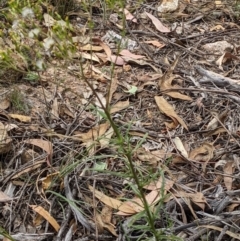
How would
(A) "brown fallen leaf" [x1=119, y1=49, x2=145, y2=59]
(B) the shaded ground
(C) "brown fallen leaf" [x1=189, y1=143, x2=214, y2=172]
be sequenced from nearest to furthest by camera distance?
(B) the shaded ground → (C) "brown fallen leaf" [x1=189, y1=143, x2=214, y2=172] → (A) "brown fallen leaf" [x1=119, y1=49, x2=145, y2=59]

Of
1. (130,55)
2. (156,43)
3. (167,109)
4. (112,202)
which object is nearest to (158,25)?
(156,43)

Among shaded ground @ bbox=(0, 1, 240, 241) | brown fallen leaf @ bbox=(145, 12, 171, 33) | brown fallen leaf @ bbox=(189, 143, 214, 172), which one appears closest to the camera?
shaded ground @ bbox=(0, 1, 240, 241)

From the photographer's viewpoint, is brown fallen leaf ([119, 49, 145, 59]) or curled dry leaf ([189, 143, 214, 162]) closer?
curled dry leaf ([189, 143, 214, 162])

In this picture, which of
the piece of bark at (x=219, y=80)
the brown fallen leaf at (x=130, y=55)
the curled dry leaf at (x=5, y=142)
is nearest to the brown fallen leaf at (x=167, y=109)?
the piece of bark at (x=219, y=80)

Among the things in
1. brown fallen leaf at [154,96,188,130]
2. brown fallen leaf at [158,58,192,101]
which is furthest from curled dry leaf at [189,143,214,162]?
brown fallen leaf at [158,58,192,101]

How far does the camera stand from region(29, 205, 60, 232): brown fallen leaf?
2.03 meters

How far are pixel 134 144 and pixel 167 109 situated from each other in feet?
0.96

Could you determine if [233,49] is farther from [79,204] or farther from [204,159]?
[79,204]

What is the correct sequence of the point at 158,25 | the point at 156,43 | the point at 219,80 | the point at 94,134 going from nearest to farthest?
the point at 94,134
the point at 219,80
the point at 156,43
the point at 158,25

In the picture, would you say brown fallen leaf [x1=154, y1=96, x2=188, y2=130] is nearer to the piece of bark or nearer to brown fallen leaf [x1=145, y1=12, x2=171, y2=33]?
the piece of bark

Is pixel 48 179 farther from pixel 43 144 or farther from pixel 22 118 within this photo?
pixel 22 118

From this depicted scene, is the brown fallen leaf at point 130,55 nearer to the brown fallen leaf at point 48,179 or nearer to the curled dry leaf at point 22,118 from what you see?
the curled dry leaf at point 22,118

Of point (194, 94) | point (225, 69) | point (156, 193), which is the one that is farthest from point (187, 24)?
point (156, 193)

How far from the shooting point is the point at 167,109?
8.38 feet
